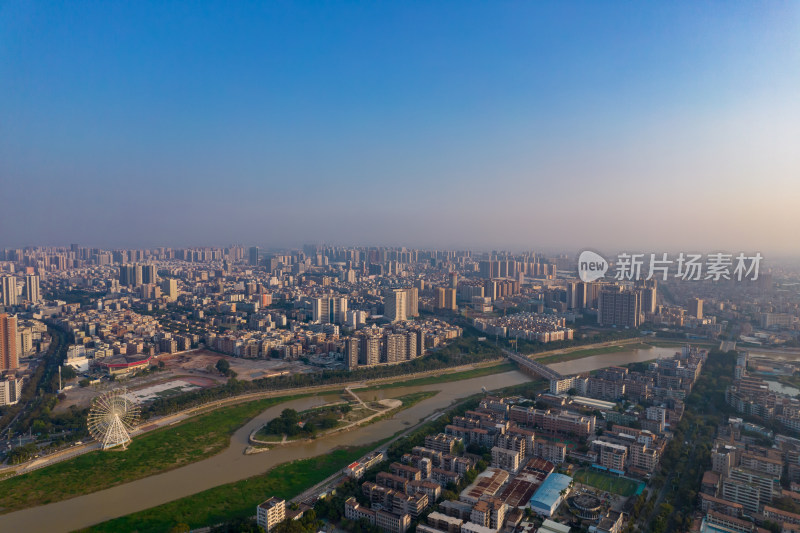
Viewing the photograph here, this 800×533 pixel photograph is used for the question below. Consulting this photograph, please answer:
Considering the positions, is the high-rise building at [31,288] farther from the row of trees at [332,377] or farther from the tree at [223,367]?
the row of trees at [332,377]

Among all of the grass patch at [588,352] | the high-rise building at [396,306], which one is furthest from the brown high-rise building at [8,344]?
the grass patch at [588,352]

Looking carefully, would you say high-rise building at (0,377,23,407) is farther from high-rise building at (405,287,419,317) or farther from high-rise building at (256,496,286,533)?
high-rise building at (405,287,419,317)

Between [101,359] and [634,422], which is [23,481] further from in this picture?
[634,422]

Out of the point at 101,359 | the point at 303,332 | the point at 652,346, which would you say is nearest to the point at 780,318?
the point at 652,346

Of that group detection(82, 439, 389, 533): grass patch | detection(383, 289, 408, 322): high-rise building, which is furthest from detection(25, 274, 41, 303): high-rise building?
detection(82, 439, 389, 533): grass patch

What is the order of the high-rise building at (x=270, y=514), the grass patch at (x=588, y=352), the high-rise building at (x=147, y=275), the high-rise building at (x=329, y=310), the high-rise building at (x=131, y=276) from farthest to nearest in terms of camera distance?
the high-rise building at (x=147, y=275) < the high-rise building at (x=131, y=276) < the high-rise building at (x=329, y=310) < the grass patch at (x=588, y=352) < the high-rise building at (x=270, y=514)

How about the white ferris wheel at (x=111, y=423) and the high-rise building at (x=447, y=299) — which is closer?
the white ferris wheel at (x=111, y=423)
